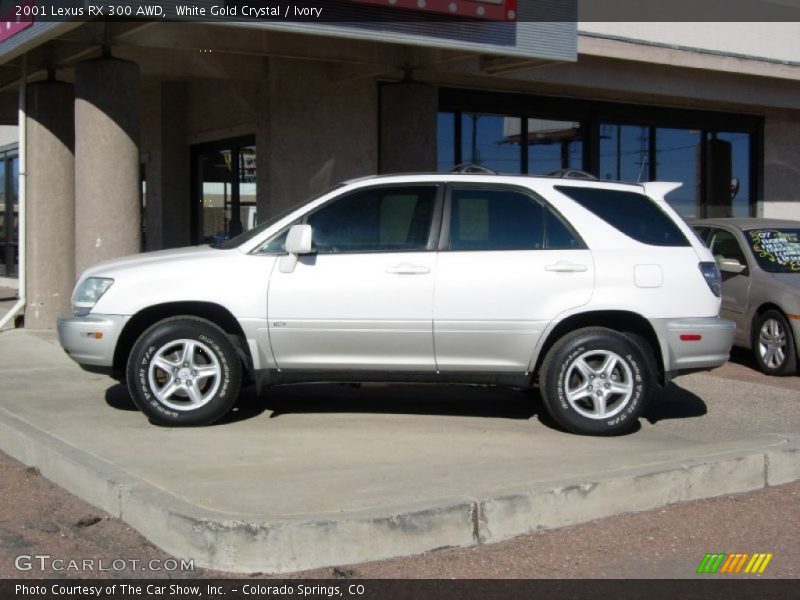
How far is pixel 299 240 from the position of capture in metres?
6.72

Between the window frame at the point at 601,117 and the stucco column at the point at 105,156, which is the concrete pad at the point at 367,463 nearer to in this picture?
the stucco column at the point at 105,156

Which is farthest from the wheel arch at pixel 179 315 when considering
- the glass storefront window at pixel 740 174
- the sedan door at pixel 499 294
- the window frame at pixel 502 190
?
the glass storefront window at pixel 740 174

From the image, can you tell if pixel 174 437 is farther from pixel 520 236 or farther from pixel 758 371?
pixel 758 371

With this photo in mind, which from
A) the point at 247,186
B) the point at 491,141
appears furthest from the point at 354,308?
the point at 491,141

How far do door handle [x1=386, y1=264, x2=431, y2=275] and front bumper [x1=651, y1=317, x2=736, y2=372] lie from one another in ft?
5.35

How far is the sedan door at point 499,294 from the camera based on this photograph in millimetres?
6891

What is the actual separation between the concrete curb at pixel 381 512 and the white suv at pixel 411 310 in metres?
0.90

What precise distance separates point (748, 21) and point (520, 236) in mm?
13013

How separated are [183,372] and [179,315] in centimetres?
41

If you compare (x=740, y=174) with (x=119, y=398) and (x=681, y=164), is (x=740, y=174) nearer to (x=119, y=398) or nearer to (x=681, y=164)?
(x=681, y=164)

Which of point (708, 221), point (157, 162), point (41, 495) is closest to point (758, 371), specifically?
point (708, 221)

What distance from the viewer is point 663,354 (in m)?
7.02
